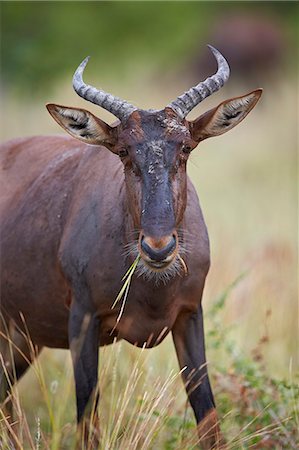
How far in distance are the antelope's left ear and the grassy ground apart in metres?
0.28

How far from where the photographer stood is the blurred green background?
9.95 m

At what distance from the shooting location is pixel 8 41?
975 inches

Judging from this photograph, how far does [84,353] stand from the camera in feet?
22.4

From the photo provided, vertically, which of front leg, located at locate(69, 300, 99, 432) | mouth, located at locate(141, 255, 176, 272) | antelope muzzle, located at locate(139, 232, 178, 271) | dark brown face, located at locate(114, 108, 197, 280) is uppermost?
dark brown face, located at locate(114, 108, 197, 280)

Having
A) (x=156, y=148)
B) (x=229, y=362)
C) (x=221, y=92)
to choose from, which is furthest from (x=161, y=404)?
(x=221, y=92)

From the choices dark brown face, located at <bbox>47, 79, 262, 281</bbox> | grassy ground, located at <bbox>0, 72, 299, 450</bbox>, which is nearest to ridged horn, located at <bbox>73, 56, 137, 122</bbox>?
dark brown face, located at <bbox>47, 79, 262, 281</bbox>

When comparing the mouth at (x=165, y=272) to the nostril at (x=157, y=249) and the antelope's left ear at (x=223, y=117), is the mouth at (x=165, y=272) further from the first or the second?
the antelope's left ear at (x=223, y=117)

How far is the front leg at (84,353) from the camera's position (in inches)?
267

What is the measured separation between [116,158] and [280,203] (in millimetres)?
8740

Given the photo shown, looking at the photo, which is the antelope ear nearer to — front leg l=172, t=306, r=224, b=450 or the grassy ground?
the grassy ground

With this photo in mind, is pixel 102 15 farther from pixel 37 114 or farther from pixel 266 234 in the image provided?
pixel 266 234

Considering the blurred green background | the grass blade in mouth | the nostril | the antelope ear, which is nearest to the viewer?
the nostril

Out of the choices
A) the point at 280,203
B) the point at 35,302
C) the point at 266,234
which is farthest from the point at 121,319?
the point at 280,203

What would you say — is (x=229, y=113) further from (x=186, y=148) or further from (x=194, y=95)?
(x=186, y=148)
